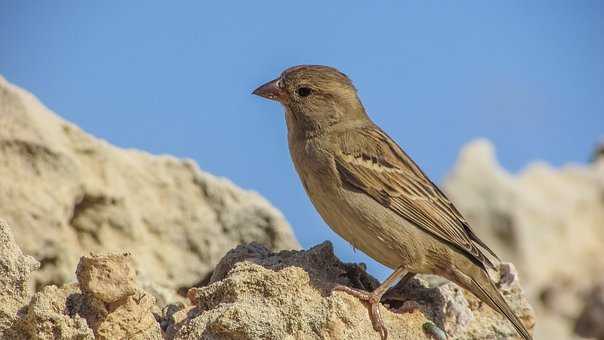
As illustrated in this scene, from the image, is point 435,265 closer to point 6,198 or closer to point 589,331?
point 6,198

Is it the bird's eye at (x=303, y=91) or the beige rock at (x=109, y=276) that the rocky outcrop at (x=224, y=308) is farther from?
the bird's eye at (x=303, y=91)

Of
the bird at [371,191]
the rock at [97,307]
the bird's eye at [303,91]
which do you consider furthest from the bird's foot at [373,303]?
the bird's eye at [303,91]

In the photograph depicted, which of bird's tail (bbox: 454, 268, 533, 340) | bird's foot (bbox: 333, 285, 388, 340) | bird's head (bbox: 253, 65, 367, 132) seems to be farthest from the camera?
bird's head (bbox: 253, 65, 367, 132)

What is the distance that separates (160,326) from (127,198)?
101 inches

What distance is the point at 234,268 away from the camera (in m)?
5.86

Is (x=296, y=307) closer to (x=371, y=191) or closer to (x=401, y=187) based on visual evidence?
(x=371, y=191)

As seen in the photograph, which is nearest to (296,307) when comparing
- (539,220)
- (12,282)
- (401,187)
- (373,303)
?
(373,303)

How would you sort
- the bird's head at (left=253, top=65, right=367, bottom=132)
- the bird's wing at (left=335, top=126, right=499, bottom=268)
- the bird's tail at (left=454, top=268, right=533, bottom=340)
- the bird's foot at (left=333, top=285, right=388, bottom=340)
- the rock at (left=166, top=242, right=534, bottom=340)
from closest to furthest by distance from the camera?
the rock at (left=166, top=242, right=534, bottom=340), the bird's foot at (left=333, top=285, right=388, bottom=340), the bird's tail at (left=454, top=268, right=533, bottom=340), the bird's wing at (left=335, top=126, right=499, bottom=268), the bird's head at (left=253, top=65, right=367, bottom=132)

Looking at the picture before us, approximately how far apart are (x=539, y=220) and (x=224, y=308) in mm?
12006

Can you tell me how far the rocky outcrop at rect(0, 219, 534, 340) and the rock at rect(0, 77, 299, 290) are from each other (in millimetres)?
1672

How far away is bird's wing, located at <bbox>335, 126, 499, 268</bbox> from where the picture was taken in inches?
276

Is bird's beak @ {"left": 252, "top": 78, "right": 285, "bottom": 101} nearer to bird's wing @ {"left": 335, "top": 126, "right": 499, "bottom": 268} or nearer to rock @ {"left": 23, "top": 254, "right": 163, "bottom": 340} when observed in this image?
bird's wing @ {"left": 335, "top": 126, "right": 499, "bottom": 268}

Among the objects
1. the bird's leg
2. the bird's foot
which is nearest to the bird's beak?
the bird's leg

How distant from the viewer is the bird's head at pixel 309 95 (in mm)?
7578
